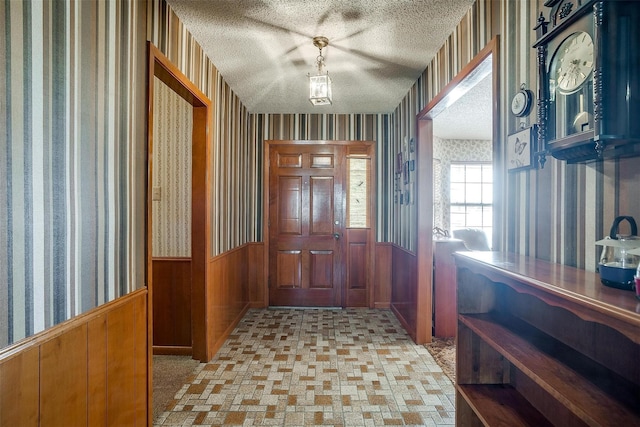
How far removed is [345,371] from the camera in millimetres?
2715

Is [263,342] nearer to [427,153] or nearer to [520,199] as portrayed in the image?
[427,153]

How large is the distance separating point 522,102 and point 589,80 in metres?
0.51

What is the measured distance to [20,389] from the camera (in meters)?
1.09

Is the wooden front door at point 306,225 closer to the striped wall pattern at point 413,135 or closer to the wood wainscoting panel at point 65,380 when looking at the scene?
the striped wall pattern at point 413,135

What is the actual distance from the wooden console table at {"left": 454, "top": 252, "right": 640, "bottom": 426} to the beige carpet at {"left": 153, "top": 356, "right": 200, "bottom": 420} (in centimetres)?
180

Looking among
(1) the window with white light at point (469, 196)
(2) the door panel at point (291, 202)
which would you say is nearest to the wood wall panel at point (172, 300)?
(2) the door panel at point (291, 202)

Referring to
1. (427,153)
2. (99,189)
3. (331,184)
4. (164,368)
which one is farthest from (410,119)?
(164,368)

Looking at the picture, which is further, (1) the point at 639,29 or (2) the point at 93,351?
(2) the point at 93,351

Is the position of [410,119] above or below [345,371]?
above

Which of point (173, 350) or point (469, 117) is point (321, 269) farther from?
point (469, 117)

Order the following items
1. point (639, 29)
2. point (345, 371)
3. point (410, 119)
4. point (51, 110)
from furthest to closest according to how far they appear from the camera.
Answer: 1. point (410, 119)
2. point (345, 371)
3. point (51, 110)
4. point (639, 29)

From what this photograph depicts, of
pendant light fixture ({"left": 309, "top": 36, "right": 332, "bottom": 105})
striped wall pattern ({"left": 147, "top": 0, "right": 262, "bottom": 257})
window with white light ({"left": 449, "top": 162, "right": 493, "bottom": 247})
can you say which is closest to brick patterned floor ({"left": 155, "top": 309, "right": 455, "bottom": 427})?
striped wall pattern ({"left": 147, "top": 0, "right": 262, "bottom": 257})

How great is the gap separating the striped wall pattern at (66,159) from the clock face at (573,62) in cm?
178

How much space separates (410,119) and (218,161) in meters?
1.97
